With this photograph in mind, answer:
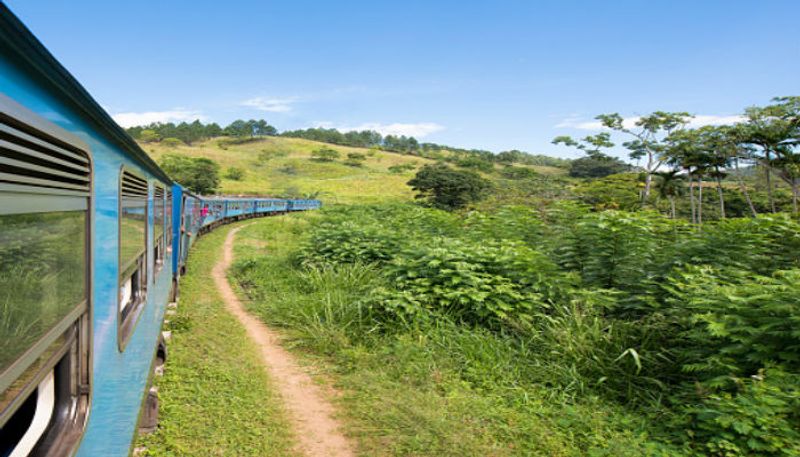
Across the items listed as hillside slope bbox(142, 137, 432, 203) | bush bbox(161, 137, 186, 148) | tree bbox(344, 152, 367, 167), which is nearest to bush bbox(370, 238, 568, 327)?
hillside slope bbox(142, 137, 432, 203)

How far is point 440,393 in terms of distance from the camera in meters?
4.58

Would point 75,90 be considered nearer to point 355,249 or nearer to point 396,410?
point 396,410

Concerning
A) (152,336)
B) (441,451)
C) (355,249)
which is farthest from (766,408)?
(355,249)

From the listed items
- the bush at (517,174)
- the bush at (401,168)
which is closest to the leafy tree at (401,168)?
the bush at (401,168)

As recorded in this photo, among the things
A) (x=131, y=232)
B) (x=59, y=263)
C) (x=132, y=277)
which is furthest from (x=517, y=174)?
(x=59, y=263)

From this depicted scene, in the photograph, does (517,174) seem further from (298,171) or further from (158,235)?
(158,235)

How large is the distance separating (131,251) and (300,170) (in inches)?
2968

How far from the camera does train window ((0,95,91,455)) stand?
120 cm

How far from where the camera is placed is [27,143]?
4.24 feet

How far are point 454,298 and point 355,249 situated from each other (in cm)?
343

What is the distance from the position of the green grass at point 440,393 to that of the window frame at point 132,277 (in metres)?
2.04

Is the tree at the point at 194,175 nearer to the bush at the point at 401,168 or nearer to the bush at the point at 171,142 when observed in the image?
the bush at the point at 401,168

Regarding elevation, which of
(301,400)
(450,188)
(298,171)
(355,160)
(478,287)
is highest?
(355,160)

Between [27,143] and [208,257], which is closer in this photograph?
[27,143]
